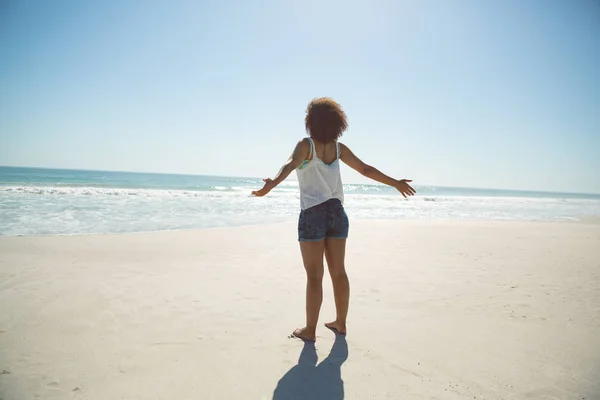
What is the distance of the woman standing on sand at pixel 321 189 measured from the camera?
2.69 m

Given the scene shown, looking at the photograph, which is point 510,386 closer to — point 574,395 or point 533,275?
point 574,395

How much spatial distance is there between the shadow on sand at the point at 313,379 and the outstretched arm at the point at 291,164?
1.42m

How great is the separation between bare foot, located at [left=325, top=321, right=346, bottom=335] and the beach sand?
0.21 ft

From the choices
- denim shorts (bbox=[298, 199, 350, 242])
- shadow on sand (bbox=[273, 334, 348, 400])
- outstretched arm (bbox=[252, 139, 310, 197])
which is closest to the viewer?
shadow on sand (bbox=[273, 334, 348, 400])

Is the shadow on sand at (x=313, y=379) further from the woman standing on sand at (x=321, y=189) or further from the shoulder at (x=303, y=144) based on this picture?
the shoulder at (x=303, y=144)

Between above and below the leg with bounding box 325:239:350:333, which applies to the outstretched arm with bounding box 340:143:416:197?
above

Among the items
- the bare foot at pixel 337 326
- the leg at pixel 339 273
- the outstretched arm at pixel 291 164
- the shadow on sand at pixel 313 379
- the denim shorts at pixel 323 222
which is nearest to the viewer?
the shadow on sand at pixel 313 379

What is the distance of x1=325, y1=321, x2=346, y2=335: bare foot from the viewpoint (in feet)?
9.92

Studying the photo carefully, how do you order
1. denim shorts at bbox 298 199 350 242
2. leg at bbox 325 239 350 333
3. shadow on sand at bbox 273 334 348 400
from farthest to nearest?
leg at bbox 325 239 350 333
denim shorts at bbox 298 199 350 242
shadow on sand at bbox 273 334 348 400

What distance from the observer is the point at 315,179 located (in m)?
2.72

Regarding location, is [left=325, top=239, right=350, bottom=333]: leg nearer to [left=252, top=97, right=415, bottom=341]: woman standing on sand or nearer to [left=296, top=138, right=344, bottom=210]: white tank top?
[left=252, top=97, right=415, bottom=341]: woman standing on sand

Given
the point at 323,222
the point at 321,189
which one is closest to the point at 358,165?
the point at 321,189

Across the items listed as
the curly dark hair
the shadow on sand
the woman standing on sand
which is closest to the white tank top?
the woman standing on sand

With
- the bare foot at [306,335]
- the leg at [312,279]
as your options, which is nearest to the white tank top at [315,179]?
the leg at [312,279]
